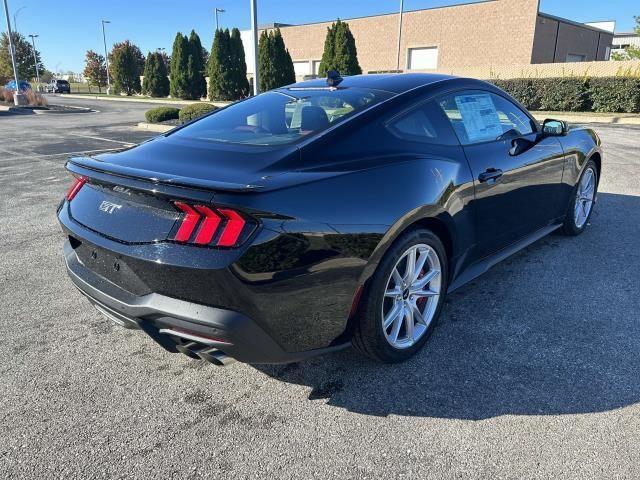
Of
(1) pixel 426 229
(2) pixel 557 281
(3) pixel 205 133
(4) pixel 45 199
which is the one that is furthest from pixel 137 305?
(4) pixel 45 199

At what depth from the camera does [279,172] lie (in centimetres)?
218

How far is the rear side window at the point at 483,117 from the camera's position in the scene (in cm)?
315

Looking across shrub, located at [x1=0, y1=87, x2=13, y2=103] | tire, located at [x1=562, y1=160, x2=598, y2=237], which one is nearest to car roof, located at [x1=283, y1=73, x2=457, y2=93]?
tire, located at [x1=562, y1=160, x2=598, y2=237]

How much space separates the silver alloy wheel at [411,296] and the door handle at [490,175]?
653 millimetres

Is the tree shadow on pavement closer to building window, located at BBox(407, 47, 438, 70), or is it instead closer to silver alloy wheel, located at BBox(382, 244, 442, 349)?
silver alloy wheel, located at BBox(382, 244, 442, 349)

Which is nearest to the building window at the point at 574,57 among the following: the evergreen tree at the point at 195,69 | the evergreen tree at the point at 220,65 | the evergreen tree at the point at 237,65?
the evergreen tree at the point at 237,65

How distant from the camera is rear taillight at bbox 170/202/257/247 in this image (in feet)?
6.50

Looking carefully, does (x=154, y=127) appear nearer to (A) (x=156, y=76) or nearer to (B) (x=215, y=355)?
(B) (x=215, y=355)

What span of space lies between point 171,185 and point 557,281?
315 cm

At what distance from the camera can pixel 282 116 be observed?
9.95 ft

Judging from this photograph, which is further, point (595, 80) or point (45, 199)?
point (595, 80)

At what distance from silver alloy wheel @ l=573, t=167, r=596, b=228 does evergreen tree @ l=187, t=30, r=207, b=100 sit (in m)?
38.9

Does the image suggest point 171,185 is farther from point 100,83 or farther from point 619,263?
point 100,83

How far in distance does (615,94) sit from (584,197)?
20610mm
